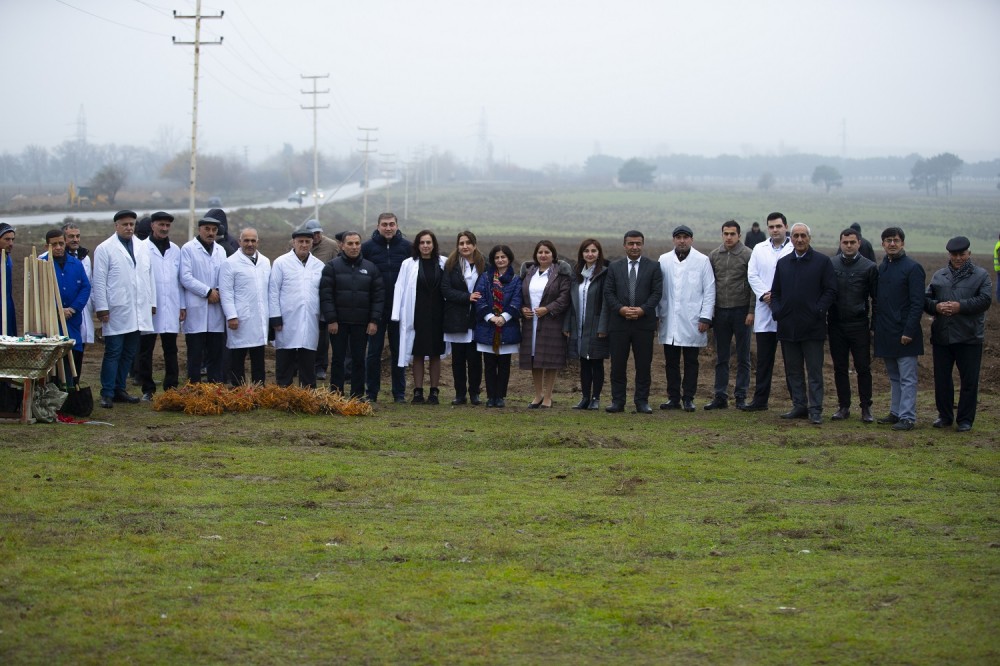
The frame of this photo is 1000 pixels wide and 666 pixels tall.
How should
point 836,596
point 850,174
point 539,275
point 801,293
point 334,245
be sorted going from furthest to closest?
point 850,174 → point 334,245 → point 539,275 → point 801,293 → point 836,596

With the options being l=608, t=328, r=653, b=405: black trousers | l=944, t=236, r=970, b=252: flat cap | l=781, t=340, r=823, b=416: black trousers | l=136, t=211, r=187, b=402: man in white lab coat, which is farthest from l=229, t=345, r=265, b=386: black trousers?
l=944, t=236, r=970, b=252: flat cap

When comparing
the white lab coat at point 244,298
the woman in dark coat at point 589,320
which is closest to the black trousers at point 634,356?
the woman in dark coat at point 589,320

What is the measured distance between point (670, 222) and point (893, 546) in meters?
82.6

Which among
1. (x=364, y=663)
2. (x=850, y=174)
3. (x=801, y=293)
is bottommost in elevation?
(x=364, y=663)

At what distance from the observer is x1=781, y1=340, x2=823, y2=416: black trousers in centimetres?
1189

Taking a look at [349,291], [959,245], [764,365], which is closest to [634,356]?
[764,365]

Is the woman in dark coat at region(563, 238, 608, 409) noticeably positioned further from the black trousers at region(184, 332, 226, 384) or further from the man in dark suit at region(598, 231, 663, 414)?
the black trousers at region(184, 332, 226, 384)

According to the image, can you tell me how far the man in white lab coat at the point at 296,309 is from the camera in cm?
1268

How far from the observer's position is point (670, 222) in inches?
3482

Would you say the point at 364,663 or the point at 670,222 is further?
the point at 670,222

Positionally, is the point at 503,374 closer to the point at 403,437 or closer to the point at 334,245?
the point at 403,437

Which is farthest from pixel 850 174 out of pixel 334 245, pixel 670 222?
pixel 334 245

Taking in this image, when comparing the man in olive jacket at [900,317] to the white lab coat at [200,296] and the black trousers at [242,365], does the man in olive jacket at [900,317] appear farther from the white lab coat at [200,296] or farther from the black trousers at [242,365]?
the white lab coat at [200,296]

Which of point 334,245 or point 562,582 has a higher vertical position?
point 334,245
